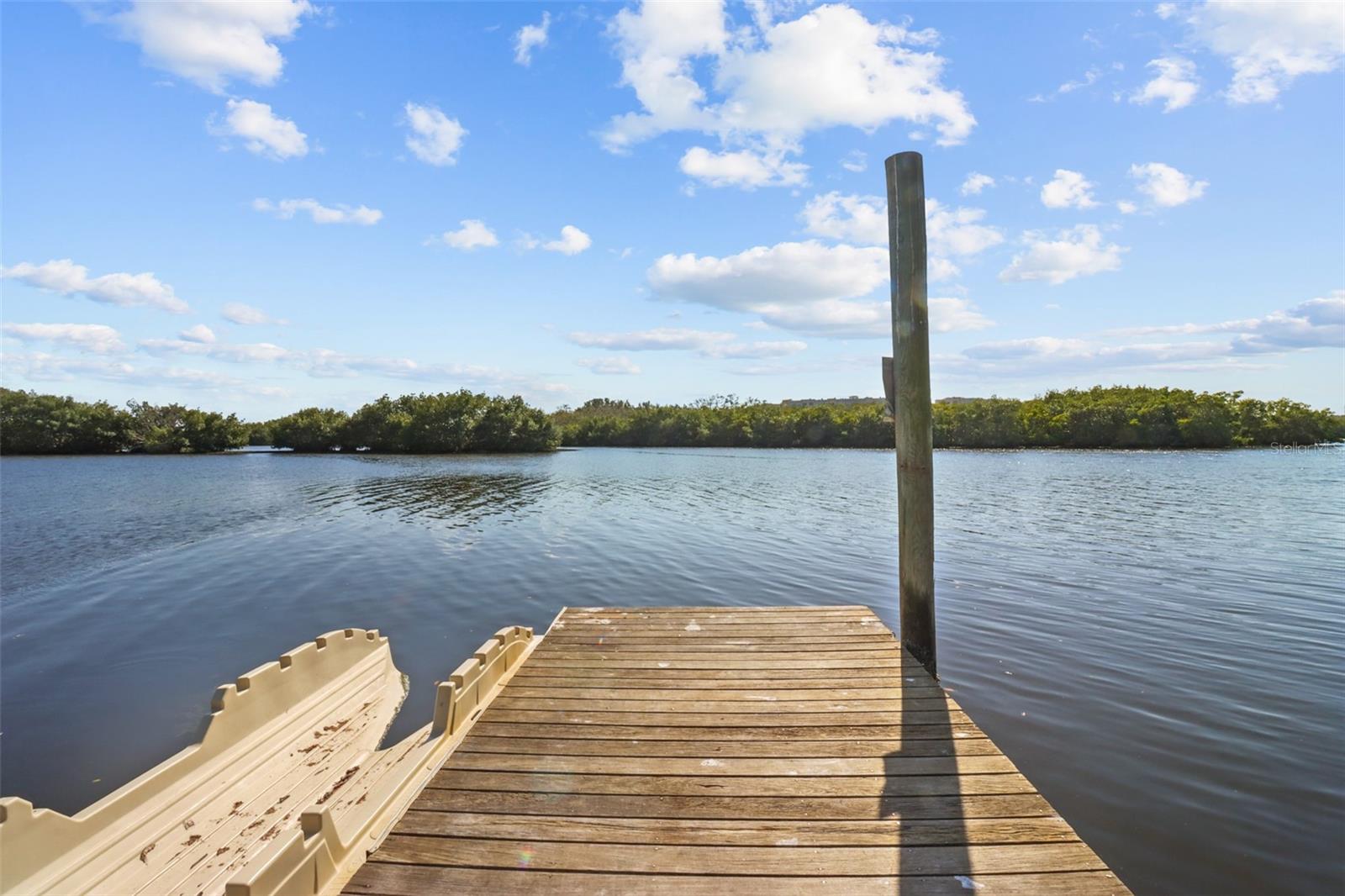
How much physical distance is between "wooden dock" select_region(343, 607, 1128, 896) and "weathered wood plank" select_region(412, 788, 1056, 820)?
11mm

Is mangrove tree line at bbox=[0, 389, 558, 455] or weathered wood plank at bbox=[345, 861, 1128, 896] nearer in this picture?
weathered wood plank at bbox=[345, 861, 1128, 896]

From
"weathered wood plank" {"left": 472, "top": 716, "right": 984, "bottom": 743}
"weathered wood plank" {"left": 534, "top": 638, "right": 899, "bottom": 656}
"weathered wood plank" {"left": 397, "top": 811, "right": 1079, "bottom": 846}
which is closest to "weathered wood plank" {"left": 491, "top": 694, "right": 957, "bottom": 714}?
"weathered wood plank" {"left": 472, "top": 716, "right": 984, "bottom": 743}

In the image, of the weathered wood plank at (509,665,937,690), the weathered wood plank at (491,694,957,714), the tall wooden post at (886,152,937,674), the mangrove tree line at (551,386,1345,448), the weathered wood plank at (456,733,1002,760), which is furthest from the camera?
the mangrove tree line at (551,386,1345,448)

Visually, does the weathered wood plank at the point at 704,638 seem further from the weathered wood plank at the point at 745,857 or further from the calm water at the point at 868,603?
the weathered wood plank at the point at 745,857

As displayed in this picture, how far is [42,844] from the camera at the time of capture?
3.41m

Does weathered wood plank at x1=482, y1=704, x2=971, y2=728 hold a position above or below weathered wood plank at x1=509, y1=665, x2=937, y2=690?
above

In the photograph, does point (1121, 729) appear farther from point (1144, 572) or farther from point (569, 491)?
point (569, 491)

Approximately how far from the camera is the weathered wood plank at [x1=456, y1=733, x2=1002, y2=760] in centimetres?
358

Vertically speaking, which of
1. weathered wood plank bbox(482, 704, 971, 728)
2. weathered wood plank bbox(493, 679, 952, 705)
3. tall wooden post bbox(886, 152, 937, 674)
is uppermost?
tall wooden post bbox(886, 152, 937, 674)

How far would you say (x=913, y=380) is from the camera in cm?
529

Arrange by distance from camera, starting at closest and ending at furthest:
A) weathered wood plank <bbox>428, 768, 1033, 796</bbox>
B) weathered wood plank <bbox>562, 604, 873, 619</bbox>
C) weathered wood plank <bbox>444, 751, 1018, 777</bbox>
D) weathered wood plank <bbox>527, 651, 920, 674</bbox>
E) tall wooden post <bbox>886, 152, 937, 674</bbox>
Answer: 1. weathered wood plank <bbox>428, 768, 1033, 796</bbox>
2. weathered wood plank <bbox>444, 751, 1018, 777</bbox>
3. weathered wood plank <bbox>527, 651, 920, 674</bbox>
4. tall wooden post <bbox>886, 152, 937, 674</bbox>
5. weathered wood plank <bbox>562, 604, 873, 619</bbox>

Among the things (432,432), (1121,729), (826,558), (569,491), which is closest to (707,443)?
(432,432)

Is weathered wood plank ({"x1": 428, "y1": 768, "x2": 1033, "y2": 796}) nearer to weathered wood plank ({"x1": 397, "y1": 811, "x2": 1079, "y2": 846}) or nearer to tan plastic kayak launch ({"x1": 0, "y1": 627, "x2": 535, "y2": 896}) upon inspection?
weathered wood plank ({"x1": 397, "y1": 811, "x2": 1079, "y2": 846})

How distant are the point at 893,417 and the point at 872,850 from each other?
12.0 feet
